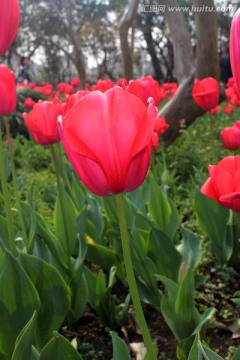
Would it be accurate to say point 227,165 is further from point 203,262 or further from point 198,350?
point 203,262

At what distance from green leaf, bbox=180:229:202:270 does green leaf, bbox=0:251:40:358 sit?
2.83ft

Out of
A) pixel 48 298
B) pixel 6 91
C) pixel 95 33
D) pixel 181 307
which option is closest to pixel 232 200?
pixel 181 307

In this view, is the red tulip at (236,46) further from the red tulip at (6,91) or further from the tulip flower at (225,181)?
the red tulip at (6,91)

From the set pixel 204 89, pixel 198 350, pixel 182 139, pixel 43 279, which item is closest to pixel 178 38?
pixel 182 139

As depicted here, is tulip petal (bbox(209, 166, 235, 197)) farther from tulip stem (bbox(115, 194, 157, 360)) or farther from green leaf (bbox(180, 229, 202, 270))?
green leaf (bbox(180, 229, 202, 270))

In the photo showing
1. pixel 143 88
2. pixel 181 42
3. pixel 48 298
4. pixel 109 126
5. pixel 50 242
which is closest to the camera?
pixel 109 126

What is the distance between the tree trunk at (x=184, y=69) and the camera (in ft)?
14.0

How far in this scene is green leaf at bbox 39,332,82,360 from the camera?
94cm

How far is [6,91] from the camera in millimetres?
1375

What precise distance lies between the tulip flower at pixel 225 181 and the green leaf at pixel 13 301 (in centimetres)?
47

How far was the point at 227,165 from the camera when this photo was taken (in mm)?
1108

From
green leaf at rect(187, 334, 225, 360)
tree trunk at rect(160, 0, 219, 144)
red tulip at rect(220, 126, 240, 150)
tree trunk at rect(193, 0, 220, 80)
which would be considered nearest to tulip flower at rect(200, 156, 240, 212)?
green leaf at rect(187, 334, 225, 360)

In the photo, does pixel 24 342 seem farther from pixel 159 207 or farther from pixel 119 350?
pixel 159 207

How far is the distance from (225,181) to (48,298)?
620 millimetres
